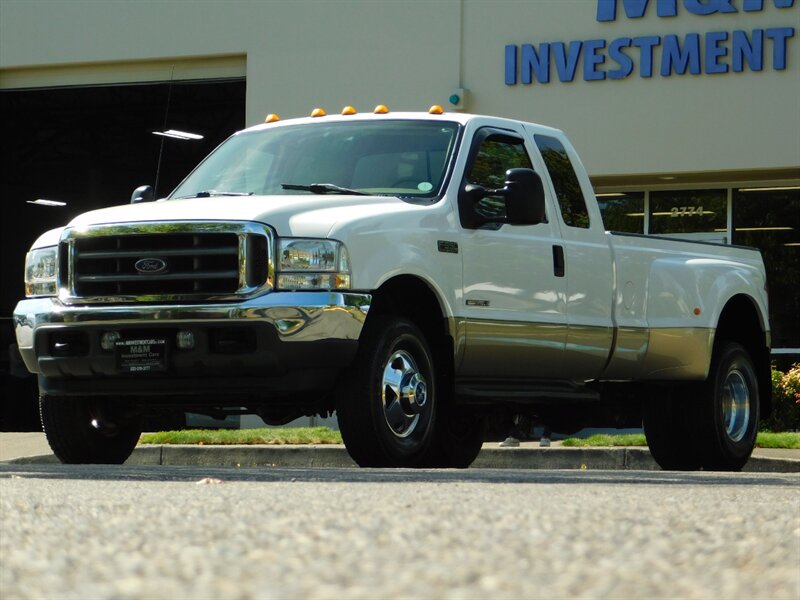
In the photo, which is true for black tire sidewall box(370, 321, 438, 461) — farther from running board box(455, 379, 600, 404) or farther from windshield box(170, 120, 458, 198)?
windshield box(170, 120, 458, 198)

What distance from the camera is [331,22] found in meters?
21.1

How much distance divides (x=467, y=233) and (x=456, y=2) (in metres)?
11.6

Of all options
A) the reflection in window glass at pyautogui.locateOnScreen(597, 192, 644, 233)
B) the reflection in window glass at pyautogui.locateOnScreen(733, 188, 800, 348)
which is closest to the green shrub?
the reflection in window glass at pyautogui.locateOnScreen(733, 188, 800, 348)

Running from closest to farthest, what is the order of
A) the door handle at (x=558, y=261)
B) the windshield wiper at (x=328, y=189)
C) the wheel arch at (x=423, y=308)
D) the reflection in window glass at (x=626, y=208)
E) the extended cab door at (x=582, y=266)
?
the wheel arch at (x=423, y=308), the windshield wiper at (x=328, y=189), the door handle at (x=558, y=261), the extended cab door at (x=582, y=266), the reflection in window glass at (x=626, y=208)

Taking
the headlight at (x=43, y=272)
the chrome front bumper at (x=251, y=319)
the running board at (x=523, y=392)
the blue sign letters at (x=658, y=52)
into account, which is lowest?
the running board at (x=523, y=392)

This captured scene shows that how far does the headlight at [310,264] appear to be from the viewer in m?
8.38

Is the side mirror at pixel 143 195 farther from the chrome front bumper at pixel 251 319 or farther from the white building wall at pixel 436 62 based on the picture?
the white building wall at pixel 436 62

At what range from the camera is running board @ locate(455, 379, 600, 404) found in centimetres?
940

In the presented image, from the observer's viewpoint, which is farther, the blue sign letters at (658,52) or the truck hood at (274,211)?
the blue sign letters at (658,52)

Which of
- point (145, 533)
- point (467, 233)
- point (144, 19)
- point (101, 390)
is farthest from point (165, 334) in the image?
point (144, 19)

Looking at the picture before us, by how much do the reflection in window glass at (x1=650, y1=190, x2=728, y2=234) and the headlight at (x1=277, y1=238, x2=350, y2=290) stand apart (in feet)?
41.5

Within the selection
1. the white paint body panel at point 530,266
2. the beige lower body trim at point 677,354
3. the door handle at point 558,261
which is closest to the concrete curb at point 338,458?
the white paint body panel at point 530,266

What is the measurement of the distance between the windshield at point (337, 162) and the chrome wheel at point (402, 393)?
1.13 m

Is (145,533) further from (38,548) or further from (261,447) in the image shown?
(261,447)
